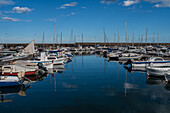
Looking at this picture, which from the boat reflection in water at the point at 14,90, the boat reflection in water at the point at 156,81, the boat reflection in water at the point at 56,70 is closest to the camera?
the boat reflection in water at the point at 14,90

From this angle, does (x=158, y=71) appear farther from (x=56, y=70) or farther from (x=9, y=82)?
(x=9, y=82)

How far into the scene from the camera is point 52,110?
14.0 m

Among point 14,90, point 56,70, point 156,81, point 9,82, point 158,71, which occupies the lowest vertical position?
point 14,90

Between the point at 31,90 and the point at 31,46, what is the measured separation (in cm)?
3244

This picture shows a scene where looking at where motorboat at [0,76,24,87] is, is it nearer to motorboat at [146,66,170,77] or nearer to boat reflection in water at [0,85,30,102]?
boat reflection in water at [0,85,30,102]

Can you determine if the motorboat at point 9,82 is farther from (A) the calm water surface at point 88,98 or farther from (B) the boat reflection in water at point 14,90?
(A) the calm water surface at point 88,98

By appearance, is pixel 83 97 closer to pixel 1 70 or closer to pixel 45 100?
pixel 45 100

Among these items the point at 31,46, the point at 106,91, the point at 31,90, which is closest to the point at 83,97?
the point at 106,91

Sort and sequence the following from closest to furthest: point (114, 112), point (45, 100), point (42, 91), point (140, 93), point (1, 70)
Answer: point (114, 112) < point (45, 100) < point (140, 93) < point (42, 91) < point (1, 70)

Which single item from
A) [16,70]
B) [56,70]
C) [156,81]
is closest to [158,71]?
[156,81]

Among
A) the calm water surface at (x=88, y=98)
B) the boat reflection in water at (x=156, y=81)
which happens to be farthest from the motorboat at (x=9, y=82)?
the boat reflection in water at (x=156, y=81)

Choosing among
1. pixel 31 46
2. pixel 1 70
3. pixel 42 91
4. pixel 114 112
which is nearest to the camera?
pixel 114 112

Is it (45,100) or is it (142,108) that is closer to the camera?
(142,108)

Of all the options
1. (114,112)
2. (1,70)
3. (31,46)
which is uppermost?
(31,46)
